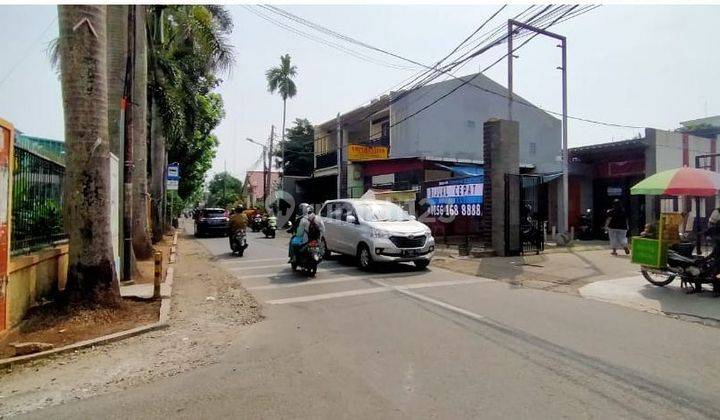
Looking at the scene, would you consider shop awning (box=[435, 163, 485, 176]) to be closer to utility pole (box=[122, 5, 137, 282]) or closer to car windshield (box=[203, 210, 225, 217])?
car windshield (box=[203, 210, 225, 217])

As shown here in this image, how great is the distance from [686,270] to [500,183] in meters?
6.23

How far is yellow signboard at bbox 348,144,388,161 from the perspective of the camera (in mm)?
27188

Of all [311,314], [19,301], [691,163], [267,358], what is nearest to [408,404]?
[267,358]

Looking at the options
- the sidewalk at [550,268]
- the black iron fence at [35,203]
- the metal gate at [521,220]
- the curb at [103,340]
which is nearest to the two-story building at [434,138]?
the metal gate at [521,220]

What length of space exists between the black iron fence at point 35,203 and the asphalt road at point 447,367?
3.74 m

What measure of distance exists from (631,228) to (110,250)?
2069 centimetres

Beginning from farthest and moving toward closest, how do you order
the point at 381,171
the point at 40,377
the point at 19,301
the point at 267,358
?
the point at 381,171 < the point at 19,301 < the point at 267,358 < the point at 40,377

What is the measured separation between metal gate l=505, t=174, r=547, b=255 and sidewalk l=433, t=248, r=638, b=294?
0.50 metres

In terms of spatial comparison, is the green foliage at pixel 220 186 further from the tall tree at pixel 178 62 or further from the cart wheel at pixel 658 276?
the cart wheel at pixel 658 276

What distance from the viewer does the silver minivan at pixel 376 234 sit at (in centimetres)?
1094

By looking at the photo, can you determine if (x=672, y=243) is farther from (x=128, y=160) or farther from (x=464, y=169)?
(x=464, y=169)

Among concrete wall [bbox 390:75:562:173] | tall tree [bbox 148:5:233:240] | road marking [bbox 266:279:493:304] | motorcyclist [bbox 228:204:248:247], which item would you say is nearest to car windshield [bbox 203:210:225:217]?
tall tree [bbox 148:5:233:240]

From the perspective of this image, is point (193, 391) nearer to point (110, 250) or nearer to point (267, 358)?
point (267, 358)

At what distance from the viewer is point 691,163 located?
831 inches
